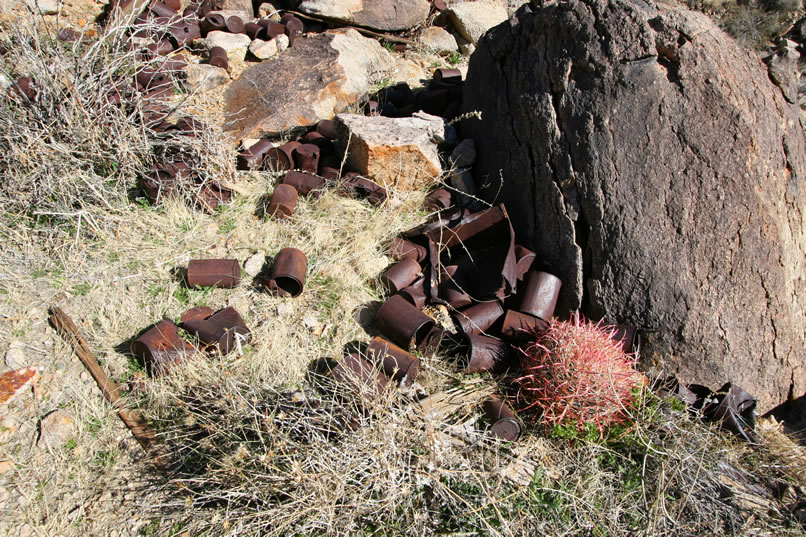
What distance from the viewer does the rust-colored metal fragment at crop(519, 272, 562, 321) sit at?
384 centimetres

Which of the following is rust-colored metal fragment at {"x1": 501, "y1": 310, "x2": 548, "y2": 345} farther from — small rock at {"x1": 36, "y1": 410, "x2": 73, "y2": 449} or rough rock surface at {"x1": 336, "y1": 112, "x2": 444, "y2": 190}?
small rock at {"x1": 36, "y1": 410, "x2": 73, "y2": 449}

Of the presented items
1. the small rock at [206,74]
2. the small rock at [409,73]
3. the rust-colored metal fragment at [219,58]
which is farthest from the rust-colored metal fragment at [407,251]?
the rust-colored metal fragment at [219,58]

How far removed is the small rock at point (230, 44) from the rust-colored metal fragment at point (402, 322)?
14.1ft

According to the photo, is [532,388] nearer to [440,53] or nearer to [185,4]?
[440,53]

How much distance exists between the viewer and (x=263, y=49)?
263 inches

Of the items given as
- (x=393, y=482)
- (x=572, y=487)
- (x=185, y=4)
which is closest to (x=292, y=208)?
(x=393, y=482)

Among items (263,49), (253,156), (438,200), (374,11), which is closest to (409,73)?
(374,11)

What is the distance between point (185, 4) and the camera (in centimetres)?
735

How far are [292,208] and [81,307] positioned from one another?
5.81 feet

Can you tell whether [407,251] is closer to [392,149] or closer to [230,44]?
[392,149]

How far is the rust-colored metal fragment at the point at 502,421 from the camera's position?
10.7 ft

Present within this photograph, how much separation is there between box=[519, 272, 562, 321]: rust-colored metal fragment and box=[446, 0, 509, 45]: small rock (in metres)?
5.34

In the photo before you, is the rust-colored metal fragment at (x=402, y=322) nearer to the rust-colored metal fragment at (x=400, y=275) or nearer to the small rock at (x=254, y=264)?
the rust-colored metal fragment at (x=400, y=275)

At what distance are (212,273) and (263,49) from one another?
12.4 feet
